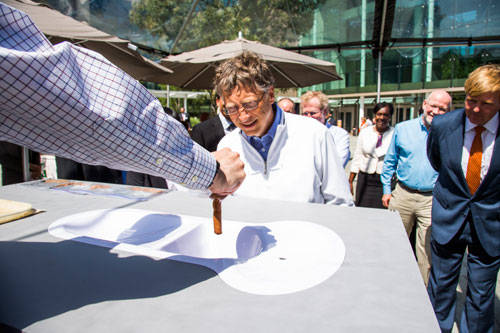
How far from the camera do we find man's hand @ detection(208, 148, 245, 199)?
959mm

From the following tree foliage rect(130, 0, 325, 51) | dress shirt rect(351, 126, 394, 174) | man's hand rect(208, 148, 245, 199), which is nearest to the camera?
man's hand rect(208, 148, 245, 199)

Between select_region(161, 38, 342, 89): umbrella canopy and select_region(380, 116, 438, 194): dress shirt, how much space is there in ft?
6.49

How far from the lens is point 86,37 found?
10.9ft

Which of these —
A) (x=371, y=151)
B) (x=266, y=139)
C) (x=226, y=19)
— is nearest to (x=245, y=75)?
A: (x=266, y=139)

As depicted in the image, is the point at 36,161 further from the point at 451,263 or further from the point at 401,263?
the point at 451,263

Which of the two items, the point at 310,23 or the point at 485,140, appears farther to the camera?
the point at 310,23

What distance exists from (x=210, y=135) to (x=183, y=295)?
250 cm

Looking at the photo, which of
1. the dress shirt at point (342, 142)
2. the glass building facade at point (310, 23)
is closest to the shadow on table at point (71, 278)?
the dress shirt at point (342, 142)

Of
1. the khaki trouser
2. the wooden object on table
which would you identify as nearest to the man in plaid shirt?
the wooden object on table

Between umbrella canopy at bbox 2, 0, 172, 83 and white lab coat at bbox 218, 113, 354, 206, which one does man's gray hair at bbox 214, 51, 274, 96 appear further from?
umbrella canopy at bbox 2, 0, 172, 83

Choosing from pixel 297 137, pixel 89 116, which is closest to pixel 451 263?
pixel 297 137

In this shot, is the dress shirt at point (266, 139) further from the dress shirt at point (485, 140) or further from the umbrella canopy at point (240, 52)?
the umbrella canopy at point (240, 52)

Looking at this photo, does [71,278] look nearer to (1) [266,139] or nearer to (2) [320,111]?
(1) [266,139]

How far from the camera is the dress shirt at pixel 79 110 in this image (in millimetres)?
576
